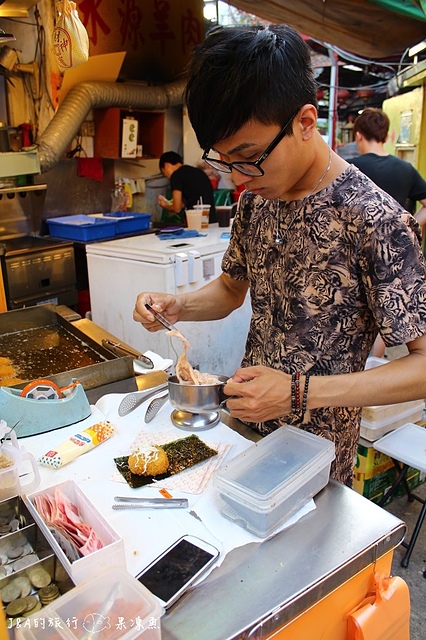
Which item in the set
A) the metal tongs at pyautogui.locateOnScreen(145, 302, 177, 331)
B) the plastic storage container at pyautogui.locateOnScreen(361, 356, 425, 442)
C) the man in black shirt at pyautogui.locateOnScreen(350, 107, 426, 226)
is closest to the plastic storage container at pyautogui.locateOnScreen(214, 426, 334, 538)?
the metal tongs at pyautogui.locateOnScreen(145, 302, 177, 331)

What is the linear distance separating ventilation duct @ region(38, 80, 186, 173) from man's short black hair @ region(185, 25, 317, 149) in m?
3.57

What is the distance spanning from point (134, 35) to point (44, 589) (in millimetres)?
6288

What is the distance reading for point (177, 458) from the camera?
56.7 inches

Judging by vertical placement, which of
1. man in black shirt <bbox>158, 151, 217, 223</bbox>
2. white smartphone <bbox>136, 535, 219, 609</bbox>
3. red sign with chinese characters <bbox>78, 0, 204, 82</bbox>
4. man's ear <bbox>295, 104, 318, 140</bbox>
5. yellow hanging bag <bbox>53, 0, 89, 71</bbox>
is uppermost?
red sign with chinese characters <bbox>78, 0, 204, 82</bbox>

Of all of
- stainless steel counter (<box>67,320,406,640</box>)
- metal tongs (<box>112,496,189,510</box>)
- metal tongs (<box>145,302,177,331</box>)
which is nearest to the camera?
stainless steel counter (<box>67,320,406,640</box>)

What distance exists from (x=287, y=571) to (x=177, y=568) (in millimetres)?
234

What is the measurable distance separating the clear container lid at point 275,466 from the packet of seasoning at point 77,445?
1.45 ft

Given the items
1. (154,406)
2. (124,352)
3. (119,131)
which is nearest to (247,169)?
(154,406)

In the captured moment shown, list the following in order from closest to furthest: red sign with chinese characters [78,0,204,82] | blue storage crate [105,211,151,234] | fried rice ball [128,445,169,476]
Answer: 1. fried rice ball [128,445,169,476]
2. blue storage crate [105,211,151,234]
3. red sign with chinese characters [78,0,204,82]

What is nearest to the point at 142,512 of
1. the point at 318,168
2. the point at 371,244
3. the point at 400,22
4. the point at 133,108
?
the point at 371,244

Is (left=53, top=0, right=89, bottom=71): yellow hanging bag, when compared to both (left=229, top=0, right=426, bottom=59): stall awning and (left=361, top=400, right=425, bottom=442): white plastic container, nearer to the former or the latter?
(left=229, top=0, right=426, bottom=59): stall awning

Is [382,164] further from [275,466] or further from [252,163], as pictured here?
[275,466]

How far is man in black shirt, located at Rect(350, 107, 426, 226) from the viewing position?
4.11 m

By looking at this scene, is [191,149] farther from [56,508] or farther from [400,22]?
[56,508]
